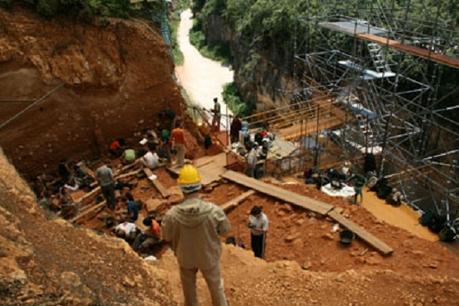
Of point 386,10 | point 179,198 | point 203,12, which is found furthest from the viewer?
point 203,12

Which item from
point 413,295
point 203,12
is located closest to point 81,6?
point 413,295

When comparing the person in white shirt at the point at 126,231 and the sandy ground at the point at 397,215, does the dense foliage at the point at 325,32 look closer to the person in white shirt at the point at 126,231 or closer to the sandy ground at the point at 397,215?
the sandy ground at the point at 397,215

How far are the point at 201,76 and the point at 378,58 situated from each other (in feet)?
59.3

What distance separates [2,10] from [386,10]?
13050 millimetres

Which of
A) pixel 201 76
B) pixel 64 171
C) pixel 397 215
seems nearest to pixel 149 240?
pixel 64 171

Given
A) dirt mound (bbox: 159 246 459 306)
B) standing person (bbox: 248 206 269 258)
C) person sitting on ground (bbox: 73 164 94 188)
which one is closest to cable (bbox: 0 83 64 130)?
person sitting on ground (bbox: 73 164 94 188)

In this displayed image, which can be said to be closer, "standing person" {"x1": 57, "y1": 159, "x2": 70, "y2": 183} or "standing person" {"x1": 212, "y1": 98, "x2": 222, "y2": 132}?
"standing person" {"x1": 57, "y1": 159, "x2": 70, "y2": 183}

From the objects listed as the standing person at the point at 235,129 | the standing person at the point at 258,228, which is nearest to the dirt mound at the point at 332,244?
the standing person at the point at 258,228

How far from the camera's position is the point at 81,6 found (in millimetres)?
11961

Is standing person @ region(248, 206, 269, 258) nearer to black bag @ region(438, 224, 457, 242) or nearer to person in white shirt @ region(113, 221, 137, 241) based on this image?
person in white shirt @ region(113, 221, 137, 241)

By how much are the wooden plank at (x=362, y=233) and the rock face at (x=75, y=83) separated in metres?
6.40

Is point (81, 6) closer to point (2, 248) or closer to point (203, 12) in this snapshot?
point (2, 248)

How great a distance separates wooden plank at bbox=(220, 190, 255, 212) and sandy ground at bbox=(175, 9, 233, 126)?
17.7m

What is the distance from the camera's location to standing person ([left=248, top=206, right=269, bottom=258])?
7.89 metres
